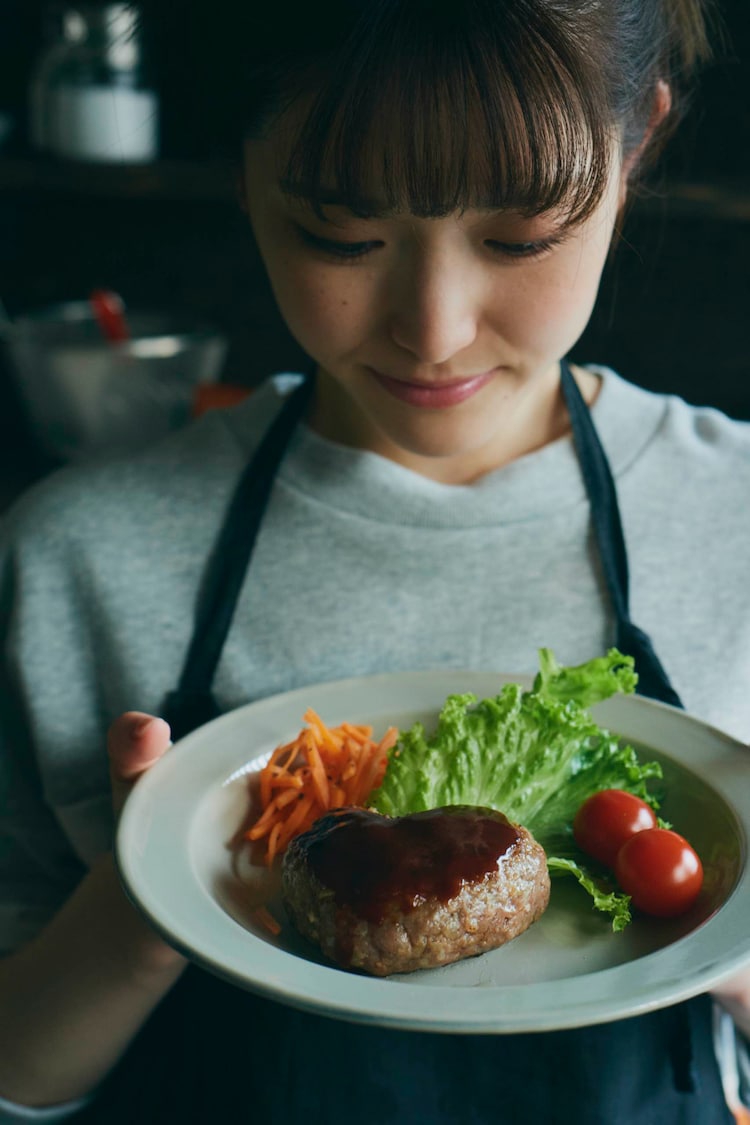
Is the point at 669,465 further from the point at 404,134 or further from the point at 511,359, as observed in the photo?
the point at 404,134

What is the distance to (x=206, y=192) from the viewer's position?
8.81 feet

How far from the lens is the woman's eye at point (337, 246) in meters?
1.19

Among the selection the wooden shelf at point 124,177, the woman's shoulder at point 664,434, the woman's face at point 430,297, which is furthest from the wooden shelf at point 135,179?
the woman's face at point 430,297

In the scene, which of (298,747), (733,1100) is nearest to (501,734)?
(298,747)

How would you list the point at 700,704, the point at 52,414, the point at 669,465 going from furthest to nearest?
the point at 52,414 < the point at 669,465 < the point at 700,704

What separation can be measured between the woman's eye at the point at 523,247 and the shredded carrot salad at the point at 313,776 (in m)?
0.53

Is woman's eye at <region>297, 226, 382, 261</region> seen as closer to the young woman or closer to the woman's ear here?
the young woman

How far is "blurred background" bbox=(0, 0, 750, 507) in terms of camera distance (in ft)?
8.04

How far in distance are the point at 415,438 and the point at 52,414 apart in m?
1.55

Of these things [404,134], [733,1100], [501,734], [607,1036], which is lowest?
[733,1100]

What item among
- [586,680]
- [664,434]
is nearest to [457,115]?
[586,680]

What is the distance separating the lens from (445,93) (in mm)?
1039

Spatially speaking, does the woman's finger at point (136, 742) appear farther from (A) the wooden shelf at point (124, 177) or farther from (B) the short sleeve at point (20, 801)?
(A) the wooden shelf at point (124, 177)

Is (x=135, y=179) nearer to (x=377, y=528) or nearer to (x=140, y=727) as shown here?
(x=377, y=528)
